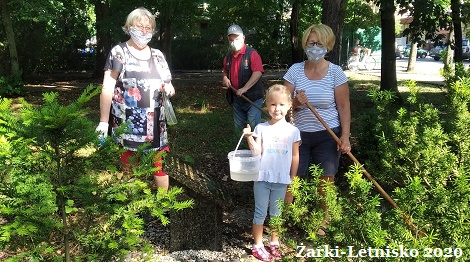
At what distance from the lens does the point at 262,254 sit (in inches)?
135

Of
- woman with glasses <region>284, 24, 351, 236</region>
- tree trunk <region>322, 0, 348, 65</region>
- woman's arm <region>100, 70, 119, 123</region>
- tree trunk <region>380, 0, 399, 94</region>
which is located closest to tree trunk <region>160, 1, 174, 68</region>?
tree trunk <region>380, 0, 399, 94</region>

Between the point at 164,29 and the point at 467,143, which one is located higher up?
the point at 164,29

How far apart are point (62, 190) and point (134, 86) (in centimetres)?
134

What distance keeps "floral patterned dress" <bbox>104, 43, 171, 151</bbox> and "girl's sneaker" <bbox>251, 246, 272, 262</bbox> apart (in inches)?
41.2

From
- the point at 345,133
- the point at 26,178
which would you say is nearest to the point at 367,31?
the point at 345,133

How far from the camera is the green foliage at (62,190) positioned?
6.93ft

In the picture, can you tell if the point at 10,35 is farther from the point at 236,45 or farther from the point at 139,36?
the point at 139,36

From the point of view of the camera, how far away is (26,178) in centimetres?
213

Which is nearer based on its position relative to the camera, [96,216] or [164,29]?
[96,216]

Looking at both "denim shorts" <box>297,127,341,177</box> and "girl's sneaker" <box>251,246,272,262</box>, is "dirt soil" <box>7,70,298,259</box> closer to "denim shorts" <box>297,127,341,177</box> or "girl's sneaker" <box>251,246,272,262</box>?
"girl's sneaker" <box>251,246,272,262</box>

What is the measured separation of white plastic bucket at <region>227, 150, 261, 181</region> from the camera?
316 centimetres

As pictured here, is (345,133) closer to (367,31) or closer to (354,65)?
(354,65)

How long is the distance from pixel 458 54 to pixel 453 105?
23.9 feet

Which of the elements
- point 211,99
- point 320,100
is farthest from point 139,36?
point 211,99
